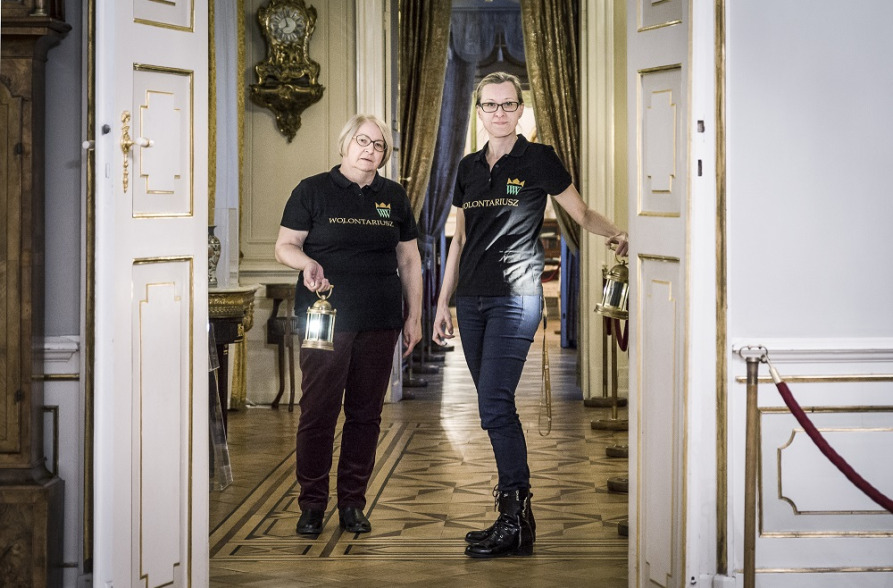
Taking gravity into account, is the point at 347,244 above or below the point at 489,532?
above

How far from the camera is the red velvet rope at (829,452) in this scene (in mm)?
3414

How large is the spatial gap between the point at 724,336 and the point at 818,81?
2.76ft

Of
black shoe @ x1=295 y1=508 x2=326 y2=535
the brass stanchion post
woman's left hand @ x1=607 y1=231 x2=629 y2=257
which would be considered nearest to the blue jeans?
woman's left hand @ x1=607 y1=231 x2=629 y2=257

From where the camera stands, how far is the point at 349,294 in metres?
4.48

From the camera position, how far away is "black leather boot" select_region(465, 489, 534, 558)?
4332mm

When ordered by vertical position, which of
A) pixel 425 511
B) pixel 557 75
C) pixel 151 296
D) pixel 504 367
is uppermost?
pixel 557 75

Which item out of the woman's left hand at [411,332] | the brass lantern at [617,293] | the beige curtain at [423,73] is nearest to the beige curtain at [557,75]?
the beige curtain at [423,73]

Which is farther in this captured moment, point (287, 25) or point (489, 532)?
point (287, 25)

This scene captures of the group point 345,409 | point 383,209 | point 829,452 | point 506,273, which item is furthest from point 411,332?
point 829,452

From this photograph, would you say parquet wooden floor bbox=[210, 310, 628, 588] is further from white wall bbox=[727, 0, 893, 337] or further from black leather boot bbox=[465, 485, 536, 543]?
white wall bbox=[727, 0, 893, 337]

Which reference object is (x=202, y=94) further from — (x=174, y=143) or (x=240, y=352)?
(x=240, y=352)

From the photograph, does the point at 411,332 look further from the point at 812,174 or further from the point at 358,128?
the point at 812,174

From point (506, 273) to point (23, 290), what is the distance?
163 centimetres

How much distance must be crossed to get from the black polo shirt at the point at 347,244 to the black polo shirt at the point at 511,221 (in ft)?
1.24
